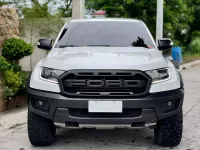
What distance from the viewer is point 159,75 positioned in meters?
4.18

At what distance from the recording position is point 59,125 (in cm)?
420

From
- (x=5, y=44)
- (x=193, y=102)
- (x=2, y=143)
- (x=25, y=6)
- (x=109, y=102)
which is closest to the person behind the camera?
(x=109, y=102)

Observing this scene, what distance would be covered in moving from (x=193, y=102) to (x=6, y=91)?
3991mm

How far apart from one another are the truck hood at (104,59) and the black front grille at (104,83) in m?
0.07

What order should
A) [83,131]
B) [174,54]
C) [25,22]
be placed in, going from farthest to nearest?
[174,54]
[25,22]
[83,131]

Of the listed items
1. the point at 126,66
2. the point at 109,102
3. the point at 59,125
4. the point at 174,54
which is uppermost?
the point at 126,66

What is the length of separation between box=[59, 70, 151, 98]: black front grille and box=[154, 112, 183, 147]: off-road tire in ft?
1.94

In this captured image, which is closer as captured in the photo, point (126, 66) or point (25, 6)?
point (126, 66)

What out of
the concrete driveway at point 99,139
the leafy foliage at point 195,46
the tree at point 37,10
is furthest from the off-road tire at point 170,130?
the leafy foliage at point 195,46

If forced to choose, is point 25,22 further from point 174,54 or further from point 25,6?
point 174,54

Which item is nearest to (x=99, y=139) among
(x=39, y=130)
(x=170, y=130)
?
(x=39, y=130)

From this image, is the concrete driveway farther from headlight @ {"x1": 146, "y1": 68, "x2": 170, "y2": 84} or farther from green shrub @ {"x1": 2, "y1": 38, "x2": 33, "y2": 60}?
green shrub @ {"x1": 2, "y1": 38, "x2": 33, "y2": 60}

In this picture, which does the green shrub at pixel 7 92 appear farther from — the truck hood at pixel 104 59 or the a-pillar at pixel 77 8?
the a-pillar at pixel 77 8

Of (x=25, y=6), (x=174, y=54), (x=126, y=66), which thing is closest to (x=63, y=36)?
(x=126, y=66)
